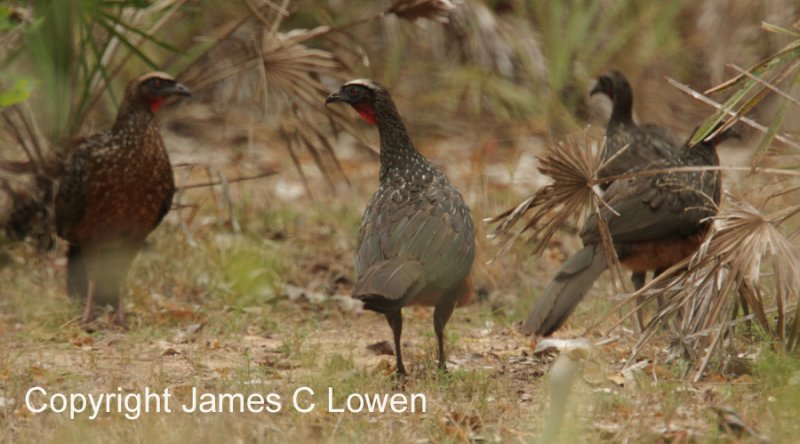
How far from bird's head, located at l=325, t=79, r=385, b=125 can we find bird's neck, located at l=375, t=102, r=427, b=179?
0.05m

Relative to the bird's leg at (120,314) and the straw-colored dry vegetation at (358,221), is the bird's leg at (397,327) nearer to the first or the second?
the straw-colored dry vegetation at (358,221)

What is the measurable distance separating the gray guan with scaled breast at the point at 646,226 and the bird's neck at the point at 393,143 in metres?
0.97

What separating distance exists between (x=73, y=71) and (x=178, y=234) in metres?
1.31

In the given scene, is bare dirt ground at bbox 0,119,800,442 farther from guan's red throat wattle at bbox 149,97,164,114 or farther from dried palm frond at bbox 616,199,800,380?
guan's red throat wattle at bbox 149,97,164,114

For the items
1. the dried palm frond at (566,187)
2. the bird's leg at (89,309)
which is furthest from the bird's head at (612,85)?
the bird's leg at (89,309)

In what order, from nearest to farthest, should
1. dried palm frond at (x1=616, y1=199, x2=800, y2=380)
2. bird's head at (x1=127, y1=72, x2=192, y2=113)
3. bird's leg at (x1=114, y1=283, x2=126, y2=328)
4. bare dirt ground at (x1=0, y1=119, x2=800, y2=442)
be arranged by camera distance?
bare dirt ground at (x1=0, y1=119, x2=800, y2=442), dried palm frond at (x1=616, y1=199, x2=800, y2=380), bird's leg at (x1=114, y1=283, x2=126, y2=328), bird's head at (x1=127, y1=72, x2=192, y2=113)

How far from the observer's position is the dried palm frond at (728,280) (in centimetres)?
501

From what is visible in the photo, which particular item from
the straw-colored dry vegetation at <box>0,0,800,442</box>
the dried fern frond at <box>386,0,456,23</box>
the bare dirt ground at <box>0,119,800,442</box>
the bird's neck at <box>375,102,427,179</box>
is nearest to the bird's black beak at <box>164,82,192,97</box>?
the straw-colored dry vegetation at <box>0,0,800,442</box>

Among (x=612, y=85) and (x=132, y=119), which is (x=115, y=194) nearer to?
(x=132, y=119)

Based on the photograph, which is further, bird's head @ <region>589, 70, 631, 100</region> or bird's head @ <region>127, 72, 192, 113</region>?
bird's head @ <region>589, 70, 631, 100</region>

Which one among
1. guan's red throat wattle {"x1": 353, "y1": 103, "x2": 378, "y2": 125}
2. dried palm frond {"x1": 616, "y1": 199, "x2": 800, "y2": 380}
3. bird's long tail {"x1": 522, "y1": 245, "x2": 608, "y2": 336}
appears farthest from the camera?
guan's red throat wattle {"x1": 353, "y1": 103, "x2": 378, "y2": 125}

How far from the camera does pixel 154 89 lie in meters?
7.48

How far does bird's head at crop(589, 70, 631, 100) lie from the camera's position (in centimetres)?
802

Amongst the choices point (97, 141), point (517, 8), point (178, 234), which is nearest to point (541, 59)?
point (517, 8)
